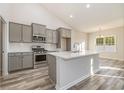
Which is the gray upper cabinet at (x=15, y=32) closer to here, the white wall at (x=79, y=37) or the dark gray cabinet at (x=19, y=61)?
the dark gray cabinet at (x=19, y=61)

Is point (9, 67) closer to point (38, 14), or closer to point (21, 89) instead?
point (21, 89)

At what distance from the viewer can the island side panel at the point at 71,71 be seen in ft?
8.16

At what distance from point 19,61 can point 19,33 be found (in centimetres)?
127

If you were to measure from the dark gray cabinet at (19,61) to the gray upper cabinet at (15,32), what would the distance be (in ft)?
2.30

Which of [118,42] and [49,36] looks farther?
[118,42]

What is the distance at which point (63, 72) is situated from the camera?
100 inches

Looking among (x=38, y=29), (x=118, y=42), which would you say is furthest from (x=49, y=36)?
(x=118, y=42)

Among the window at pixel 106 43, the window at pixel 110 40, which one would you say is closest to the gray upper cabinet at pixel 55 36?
the window at pixel 106 43

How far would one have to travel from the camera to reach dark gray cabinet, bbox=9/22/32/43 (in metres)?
4.15

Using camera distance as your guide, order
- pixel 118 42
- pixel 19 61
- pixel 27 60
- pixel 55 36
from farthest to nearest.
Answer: pixel 118 42 < pixel 55 36 < pixel 27 60 < pixel 19 61

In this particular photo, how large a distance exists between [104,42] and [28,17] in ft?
21.7

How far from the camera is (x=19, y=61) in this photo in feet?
13.8

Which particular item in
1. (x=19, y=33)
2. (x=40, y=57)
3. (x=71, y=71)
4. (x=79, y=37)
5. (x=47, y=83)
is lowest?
(x=47, y=83)

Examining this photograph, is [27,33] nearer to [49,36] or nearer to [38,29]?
[38,29]
